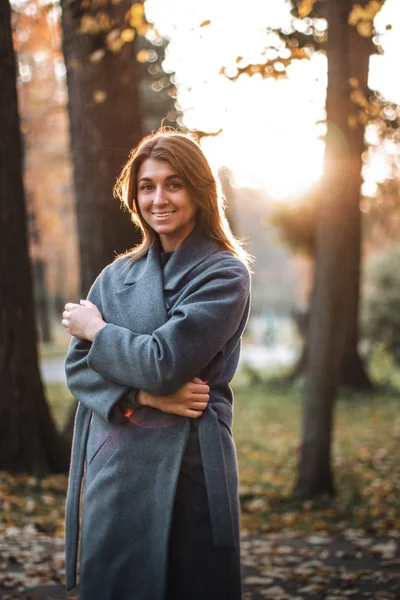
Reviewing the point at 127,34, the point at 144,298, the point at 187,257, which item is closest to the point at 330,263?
the point at 127,34

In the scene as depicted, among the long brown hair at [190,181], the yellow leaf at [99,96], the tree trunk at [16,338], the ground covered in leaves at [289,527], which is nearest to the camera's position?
the long brown hair at [190,181]

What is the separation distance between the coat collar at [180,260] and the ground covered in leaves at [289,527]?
2.39 meters

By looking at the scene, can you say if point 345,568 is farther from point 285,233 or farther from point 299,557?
point 285,233

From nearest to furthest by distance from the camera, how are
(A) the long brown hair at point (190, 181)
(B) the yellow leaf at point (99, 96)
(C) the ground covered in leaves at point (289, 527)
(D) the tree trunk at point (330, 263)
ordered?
(A) the long brown hair at point (190, 181) → (C) the ground covered in leaves at point (289, 527) → (B) the yellow leaf at point (99, 96) → (D) the tree trunk at point (330, 263)

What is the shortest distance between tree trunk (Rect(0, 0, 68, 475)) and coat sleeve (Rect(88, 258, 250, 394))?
4578 mm

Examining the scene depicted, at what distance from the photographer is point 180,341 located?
2646mm

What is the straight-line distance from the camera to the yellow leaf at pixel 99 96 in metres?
5.91

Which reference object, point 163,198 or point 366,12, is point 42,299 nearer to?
point 366,12

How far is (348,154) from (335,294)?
1358 mm

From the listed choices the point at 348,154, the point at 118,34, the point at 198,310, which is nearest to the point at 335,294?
the point at 348,154

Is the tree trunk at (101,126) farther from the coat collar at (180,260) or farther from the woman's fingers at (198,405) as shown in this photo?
the woman's fingers at (198,405)

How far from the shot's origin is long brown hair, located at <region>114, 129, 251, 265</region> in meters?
2.87

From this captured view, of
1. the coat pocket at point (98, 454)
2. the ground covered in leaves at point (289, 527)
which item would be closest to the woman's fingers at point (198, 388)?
the coat pocket at point (98, 454)

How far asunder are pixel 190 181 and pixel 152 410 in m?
0.89
